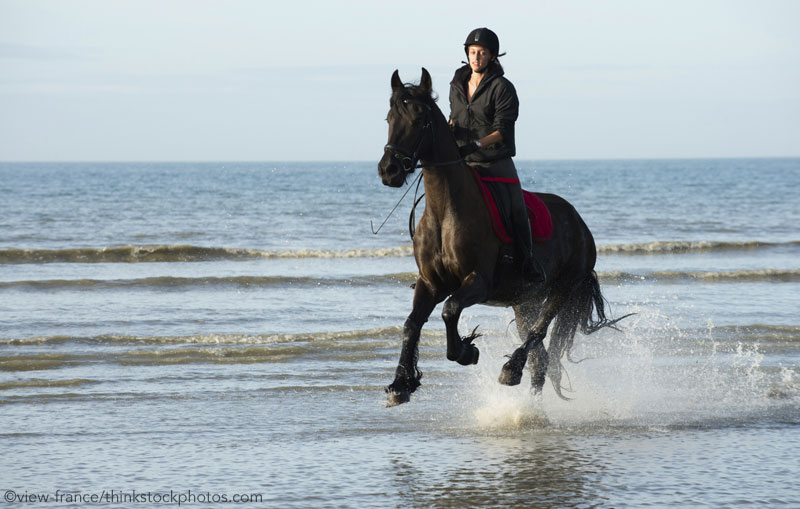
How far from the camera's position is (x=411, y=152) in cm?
693

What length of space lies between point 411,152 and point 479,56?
143 centimetres

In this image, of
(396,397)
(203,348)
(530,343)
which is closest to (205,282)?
(203,348)

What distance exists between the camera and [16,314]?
15.0 m

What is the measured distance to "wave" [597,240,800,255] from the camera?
26000 millimetres

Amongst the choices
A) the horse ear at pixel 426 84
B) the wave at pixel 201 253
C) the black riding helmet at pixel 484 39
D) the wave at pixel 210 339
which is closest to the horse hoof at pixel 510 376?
the horse ear at pixel 426 84

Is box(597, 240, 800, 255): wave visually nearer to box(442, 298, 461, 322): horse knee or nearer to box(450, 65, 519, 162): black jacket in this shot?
box(450, 65, 519, 162): black jacket

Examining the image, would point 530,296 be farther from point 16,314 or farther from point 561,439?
point 16,314

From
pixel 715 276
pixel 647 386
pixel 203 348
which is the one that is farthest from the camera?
pixel 715 276

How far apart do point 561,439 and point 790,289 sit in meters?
12.1

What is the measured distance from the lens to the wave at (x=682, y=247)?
85.3 ft

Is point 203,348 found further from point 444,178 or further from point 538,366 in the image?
point 444,178

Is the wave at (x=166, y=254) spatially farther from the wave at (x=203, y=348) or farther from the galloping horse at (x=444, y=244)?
the galloping horse at (x=444, y=244)

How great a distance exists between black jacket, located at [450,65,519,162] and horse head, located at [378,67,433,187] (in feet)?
2.70

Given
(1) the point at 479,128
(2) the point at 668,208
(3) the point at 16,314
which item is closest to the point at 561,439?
(1) the point at 479,128
